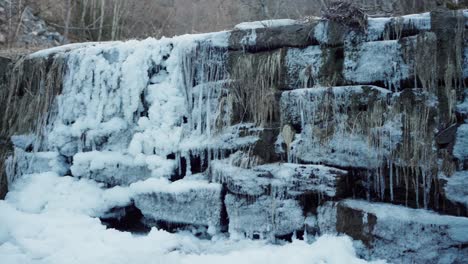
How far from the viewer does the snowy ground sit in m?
3.21

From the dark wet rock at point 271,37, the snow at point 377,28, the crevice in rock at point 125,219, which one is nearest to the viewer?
the snow at point 377,28

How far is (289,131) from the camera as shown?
13.0 feet

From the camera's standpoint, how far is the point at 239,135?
13.7 ft

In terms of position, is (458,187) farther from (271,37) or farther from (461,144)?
(271,37)

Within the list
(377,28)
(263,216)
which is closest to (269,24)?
(377,28)

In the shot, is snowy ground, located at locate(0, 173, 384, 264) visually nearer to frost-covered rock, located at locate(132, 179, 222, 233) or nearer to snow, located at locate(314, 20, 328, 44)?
frost-covered rock, located at locate(132, 179, 222, 233)

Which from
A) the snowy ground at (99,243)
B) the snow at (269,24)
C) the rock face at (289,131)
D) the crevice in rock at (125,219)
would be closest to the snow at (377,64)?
the rock face at (289,131)

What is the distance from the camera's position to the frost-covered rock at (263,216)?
3.72 metres

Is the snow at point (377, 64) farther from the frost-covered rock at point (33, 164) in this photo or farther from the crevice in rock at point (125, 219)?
the frost-covered rock at point (33, 164)

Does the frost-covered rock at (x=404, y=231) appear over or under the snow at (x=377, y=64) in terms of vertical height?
under

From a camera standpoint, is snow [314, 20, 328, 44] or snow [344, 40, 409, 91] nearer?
snow [344, 40, 409, 91]

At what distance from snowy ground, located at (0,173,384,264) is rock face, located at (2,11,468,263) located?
0.65 ft

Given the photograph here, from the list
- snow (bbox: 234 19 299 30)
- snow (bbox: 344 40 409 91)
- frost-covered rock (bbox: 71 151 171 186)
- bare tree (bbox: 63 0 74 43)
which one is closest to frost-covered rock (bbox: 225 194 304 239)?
frost-covered rock (bbox: 71 151 171 186)

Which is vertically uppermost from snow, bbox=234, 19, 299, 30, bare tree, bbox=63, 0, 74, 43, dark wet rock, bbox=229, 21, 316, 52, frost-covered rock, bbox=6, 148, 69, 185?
bare tree, bbox=63, 0, 74, 43
